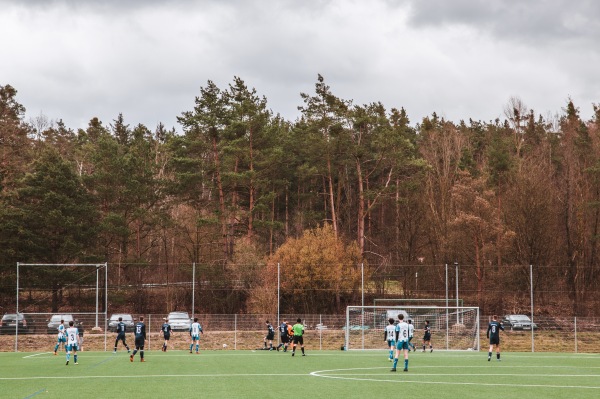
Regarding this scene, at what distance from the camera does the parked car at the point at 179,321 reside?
50656mm

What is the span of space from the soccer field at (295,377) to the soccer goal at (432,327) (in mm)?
8893

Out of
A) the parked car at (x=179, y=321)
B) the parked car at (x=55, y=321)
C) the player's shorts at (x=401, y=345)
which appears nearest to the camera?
the player's shorts at (x=401, y=345)

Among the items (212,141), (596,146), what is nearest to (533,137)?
(596,146)

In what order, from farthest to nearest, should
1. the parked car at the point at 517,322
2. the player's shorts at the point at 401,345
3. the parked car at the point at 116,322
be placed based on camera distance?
the parked car at the point at 517,322 → the parked car at the point at 116,322 → the player's shorts at the point at 401,345

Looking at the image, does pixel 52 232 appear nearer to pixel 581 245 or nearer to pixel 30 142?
pixel 30 142

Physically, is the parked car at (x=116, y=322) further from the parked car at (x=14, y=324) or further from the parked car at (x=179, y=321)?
the parked car at (x=14, y=324)

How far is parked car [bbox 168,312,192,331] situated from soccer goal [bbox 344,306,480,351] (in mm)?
10554

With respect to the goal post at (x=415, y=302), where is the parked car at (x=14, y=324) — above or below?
below

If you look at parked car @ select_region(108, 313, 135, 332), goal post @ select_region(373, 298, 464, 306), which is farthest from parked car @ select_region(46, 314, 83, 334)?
goal post @ select_region(373, 298, 464, 306)

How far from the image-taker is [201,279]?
58188 millimetres

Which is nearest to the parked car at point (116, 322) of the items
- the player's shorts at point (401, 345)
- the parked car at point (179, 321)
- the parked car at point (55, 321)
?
the parked car at point (55, 321)

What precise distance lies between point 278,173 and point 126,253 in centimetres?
1756

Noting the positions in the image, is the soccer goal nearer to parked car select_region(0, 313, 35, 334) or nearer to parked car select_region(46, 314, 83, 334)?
parked car select_region(46, 314, 83, 334)

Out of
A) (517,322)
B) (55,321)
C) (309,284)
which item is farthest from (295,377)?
(309,284)
